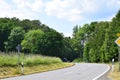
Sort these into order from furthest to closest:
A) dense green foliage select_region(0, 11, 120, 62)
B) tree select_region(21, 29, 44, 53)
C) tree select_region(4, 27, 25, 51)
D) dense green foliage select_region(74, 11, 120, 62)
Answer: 1. tree select_region(4, 27, 25, 51)
2. tree select_region(21, 29, 44, 53)
3. dense green foliage select_region(0, 11, 120, 62)
4. dense green foliage select_region(74, 11, 120, 62)

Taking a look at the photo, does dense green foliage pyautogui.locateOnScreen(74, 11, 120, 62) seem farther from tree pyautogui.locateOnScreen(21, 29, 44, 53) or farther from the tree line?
tree pyautogui.locateOnScreen(21, 29, 44, 53)

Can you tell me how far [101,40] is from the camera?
10575 cm

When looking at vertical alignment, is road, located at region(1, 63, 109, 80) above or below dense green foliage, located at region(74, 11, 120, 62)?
below

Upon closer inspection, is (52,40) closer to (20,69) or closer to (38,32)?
(38,32)

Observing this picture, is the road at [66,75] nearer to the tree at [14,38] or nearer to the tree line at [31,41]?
the tree line at [31,41]

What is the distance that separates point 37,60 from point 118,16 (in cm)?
4255

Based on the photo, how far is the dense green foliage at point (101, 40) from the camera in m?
84.0

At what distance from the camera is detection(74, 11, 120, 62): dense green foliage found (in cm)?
8400

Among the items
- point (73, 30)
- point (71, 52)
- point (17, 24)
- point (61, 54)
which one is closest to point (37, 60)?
point (61, 54)

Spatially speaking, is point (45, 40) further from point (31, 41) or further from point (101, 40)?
point (101, 40)

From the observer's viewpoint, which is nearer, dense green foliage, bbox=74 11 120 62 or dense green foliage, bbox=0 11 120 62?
dense green foliage, bbox=74 11 120 62

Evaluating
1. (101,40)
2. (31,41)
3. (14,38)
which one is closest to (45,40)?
(31,41)

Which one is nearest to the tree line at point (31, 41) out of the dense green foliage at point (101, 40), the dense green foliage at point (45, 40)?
the dense green foliage at point (45, 40)

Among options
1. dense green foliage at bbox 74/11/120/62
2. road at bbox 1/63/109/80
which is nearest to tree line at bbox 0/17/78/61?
→ dense green foliage at bbox 74/11/120/62
